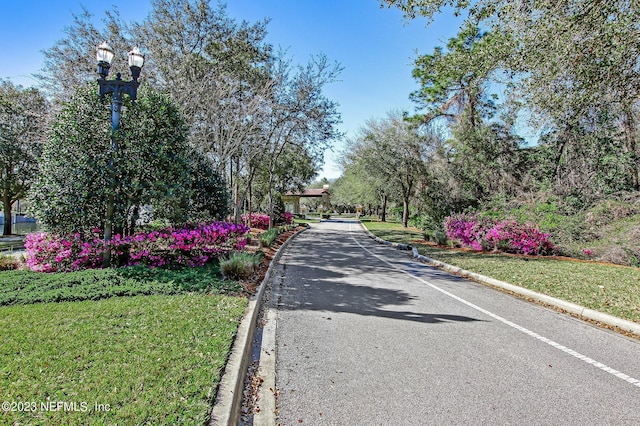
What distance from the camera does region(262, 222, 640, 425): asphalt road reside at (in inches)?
120

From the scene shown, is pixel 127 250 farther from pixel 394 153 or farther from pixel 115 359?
pixel 394 153

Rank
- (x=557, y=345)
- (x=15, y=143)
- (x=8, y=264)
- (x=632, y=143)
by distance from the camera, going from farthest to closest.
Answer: (x=15, y=143) → (x=632, y=143) → (x=8, y=264) → (x=557, y=345)

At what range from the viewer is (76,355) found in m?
3.55

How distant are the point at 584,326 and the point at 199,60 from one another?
14.7 meters

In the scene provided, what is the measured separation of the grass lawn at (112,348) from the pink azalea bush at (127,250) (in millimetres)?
1213

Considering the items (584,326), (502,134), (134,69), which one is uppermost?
(502,134)

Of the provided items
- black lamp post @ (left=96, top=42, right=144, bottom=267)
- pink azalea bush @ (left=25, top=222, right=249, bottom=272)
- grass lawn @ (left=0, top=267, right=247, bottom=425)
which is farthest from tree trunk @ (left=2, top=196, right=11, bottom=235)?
grass lawn @ (left=0, top=267, right=247, bottom=425)

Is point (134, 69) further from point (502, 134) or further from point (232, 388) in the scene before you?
point (502, 134)

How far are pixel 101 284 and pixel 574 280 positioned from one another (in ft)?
34.7

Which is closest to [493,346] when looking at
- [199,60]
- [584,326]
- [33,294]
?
[584,326]

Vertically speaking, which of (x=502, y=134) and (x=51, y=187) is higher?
(x=502, y=134)

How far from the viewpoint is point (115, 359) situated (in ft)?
11.4

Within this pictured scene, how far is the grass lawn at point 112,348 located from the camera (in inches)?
106

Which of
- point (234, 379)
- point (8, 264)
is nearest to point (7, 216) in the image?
point (8, 264)
